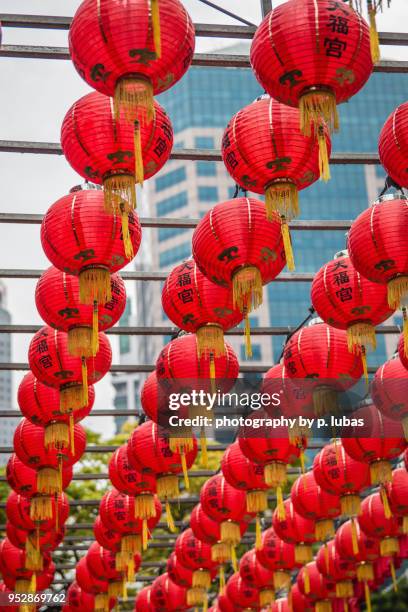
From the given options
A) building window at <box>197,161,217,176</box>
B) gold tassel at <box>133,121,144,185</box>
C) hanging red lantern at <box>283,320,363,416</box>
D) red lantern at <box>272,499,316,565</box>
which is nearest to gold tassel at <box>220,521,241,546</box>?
red lantern at <box>272,499,316,565</box>

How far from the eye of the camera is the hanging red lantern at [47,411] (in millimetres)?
7613

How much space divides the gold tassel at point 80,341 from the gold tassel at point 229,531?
389 centimetres

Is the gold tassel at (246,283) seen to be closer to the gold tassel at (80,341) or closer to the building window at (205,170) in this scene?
the gold tassel at (80,341)

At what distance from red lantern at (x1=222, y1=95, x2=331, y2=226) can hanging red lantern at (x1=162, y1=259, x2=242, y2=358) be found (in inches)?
44.2

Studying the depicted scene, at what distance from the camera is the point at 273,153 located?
5074 millimetres

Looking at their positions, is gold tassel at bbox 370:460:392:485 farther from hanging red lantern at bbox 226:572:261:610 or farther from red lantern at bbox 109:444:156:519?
hanging red lantern at bbox 226:572:261:610

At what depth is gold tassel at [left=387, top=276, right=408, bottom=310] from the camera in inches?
216

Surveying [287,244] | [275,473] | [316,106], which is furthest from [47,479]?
[316,106]

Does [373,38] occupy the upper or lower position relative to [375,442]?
upper

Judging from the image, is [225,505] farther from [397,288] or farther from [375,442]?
[397,288]

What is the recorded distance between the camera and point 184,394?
6.92m

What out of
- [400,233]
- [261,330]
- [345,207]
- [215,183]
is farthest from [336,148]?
[400,233]

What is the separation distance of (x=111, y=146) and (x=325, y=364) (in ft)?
7.95

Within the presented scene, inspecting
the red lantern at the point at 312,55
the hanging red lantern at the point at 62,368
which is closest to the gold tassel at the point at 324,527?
the hanging red lantern at the point at 62,368
